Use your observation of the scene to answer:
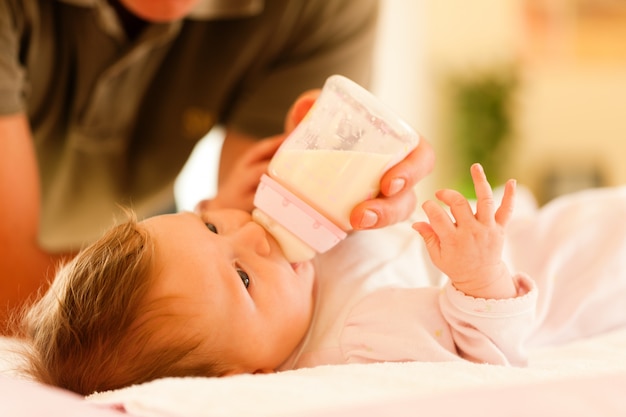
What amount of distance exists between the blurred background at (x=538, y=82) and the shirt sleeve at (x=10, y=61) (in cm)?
313

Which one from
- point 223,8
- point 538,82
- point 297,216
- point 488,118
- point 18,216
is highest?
point 223,8

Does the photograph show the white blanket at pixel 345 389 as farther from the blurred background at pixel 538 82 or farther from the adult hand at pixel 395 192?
the blurred background at pixel 538 82

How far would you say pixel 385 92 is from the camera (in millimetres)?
3998

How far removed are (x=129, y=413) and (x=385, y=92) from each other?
3360mm

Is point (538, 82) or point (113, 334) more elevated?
point (113, 334)

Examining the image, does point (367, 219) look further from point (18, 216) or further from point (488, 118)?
point (488, 118)

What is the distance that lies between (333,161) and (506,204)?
0.71ft

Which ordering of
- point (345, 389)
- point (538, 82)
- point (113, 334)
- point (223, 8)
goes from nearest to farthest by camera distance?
point (345, 389) → point (113, 334) → point (223, 8) → point (538, 82)

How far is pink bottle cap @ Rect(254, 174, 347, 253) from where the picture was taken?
39.6 inches

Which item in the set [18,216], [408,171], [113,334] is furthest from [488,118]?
[113,334]

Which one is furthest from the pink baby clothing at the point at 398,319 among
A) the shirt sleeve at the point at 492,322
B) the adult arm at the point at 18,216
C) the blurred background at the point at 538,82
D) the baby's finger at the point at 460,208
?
the blurred background at the point at 538,82

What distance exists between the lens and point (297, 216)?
102 cm

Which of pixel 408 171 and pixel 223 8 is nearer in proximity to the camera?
pixel 408 171

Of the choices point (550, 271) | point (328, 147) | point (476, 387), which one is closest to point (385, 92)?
point (550, 271)
